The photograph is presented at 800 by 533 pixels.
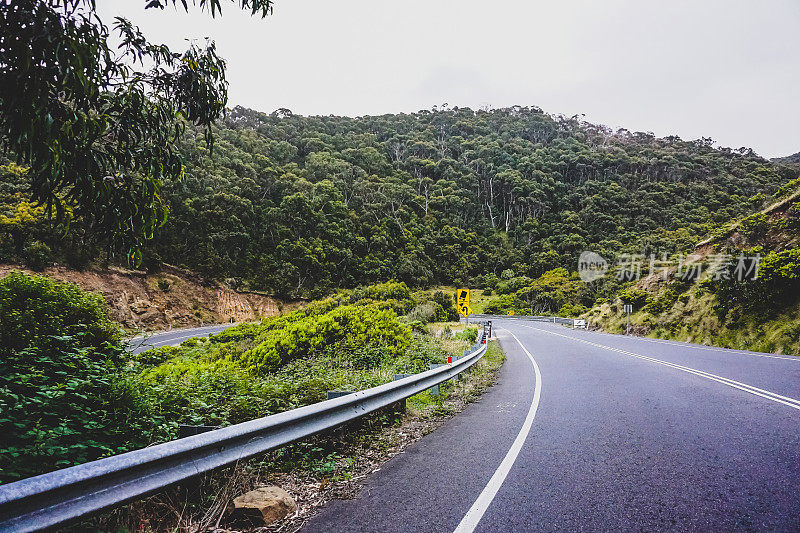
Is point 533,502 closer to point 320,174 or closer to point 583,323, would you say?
point 583,323

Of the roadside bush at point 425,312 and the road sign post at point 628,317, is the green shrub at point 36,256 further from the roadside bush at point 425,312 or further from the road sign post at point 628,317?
the road sign post at point 628,317

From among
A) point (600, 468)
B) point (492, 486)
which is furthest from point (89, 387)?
point (600, 468)

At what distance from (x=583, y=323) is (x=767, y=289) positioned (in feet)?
61.6

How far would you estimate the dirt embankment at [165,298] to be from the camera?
30.5 meters

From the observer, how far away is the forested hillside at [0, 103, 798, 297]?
45000 mm

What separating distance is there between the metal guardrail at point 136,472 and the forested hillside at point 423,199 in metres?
21.6

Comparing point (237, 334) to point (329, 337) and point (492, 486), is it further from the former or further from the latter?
point (492, 486)

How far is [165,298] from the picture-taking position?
35562 millimetres

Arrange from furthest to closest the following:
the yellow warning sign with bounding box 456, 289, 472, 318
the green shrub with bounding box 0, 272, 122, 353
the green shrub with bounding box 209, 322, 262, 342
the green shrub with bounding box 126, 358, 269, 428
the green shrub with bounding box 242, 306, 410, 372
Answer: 1. the green shrub with bounding box 209, 322, 262, 342
2. the yellow warning sign with bounding box 456, 289, 472, 318
3. the green shrub with bounding box 242, 306, 410, 372
4. the green shrub with bounding box 0, 272, 122, 353
5. the green shrub with bounding box 126, 358, 269, 428

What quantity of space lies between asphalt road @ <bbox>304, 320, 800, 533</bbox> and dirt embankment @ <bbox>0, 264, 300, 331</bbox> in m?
30.9

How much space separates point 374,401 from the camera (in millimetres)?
4871

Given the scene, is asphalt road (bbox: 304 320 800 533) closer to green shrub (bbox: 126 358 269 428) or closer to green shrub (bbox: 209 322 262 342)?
green shrub (bbox: 126 358 269 428)

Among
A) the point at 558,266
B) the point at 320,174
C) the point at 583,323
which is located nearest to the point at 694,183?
the point at 558,266

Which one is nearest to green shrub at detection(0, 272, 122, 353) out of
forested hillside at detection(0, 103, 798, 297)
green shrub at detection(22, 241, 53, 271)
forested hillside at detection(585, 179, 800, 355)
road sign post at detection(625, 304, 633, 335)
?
forested hillside at detection(0, 103, 798, 297)
